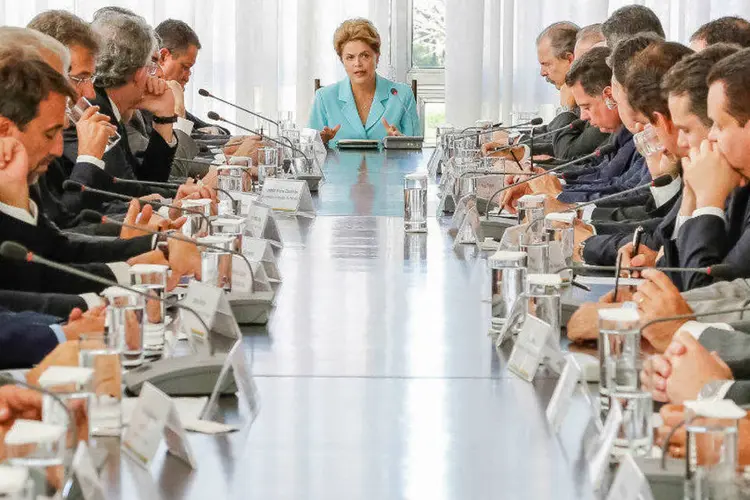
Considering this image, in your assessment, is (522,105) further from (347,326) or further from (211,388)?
(211,388)

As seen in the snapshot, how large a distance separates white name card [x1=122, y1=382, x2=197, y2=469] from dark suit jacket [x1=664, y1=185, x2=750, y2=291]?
1369mm

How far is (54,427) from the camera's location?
1377 mm

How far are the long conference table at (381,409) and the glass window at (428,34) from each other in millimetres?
5388

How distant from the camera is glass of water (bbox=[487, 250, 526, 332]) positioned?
253 cm

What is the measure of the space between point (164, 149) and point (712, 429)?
12.3 ft

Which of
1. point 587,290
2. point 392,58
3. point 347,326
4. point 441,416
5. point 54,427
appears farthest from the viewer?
point 392,58

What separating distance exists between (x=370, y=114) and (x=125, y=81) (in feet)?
8.85

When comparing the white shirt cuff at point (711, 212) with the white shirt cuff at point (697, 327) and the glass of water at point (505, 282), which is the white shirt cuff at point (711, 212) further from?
the white shirt cuff at point (697, 327)

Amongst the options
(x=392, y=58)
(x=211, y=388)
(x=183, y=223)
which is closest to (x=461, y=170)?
(x=183, y=223)

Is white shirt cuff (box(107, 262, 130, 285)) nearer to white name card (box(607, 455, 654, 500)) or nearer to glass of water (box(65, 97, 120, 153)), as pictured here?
glass of water (box(65, 97, 120, 153))

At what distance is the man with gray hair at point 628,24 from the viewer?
534cm

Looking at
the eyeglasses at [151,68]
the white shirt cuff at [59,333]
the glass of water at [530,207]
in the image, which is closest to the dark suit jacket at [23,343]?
the white shirt cuff at [59,333]

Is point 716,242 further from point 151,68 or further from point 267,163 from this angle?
point 151,68

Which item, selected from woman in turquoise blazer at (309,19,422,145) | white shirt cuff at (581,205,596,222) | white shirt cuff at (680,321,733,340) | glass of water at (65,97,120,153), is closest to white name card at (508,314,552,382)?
white shirt cuff at (680,321,733,340)
